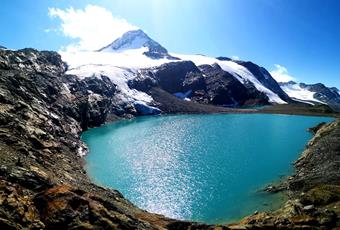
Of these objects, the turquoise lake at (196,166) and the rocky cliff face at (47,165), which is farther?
the turquoise lake at (196,166)

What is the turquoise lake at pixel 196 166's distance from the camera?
64812 mm

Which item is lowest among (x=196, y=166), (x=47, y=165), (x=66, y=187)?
(x=196, y=166)

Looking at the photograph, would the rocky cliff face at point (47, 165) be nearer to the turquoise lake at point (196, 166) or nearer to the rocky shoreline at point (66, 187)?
the rocky shoreline at point (66, 187)

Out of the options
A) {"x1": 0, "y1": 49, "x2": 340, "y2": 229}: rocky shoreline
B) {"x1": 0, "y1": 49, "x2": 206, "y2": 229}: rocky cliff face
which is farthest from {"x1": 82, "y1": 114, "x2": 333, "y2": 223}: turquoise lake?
{"x1": 0, "y1": 49, "x2": 206, "y2": 229}: rocky cliff face

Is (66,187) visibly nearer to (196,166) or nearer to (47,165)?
(47,165)

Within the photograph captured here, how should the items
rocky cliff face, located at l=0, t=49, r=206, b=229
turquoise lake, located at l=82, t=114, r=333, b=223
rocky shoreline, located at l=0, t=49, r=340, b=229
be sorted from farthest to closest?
turquoise lake, located at l=82, t=114, r=333, b=223 < rocky shoreline, located at l=0, t=49, r=340, b=229 < rocky cliff face, located at l=0, t=49, r=206, b=229

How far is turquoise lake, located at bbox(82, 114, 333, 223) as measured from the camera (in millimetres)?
64812

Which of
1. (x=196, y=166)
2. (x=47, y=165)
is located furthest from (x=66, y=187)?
(x=196, y=166)

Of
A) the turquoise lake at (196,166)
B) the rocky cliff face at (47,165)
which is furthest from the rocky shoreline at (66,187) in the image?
the turquoise lake at (196,166)

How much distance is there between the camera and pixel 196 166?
297ft

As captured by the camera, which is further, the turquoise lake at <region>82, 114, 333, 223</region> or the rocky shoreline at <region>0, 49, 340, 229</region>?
the turquoise lake at <region>82, 114, 333, 223</region>

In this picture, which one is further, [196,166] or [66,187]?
[196,166]

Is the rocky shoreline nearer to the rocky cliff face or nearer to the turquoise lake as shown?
the rocky cliff face

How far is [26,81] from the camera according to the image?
126500 mm
